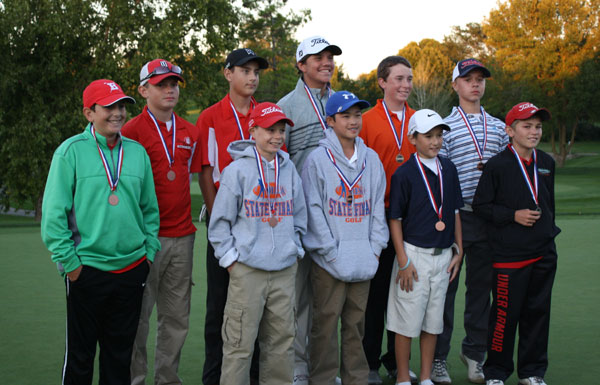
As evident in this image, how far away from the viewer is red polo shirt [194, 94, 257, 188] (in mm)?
3973

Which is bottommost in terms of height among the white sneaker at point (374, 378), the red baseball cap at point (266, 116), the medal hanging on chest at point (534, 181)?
the white sneaker at point (374, 378)

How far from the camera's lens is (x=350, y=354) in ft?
12.7

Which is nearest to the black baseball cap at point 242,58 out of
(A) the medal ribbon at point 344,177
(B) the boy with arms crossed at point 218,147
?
(B) the boy with arms crossed at point 218,147

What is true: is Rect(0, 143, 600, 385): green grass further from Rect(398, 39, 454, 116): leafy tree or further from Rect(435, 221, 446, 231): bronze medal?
Rect(398, 39, 454, 116): leafy tree

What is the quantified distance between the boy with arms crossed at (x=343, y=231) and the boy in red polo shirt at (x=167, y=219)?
0.84 m

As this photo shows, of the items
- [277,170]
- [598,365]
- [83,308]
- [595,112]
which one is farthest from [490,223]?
[595,112]

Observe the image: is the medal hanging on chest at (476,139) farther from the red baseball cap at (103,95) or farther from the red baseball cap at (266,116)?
the red baseball cap at (103,95)

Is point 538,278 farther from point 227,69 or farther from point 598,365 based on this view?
point 227,69

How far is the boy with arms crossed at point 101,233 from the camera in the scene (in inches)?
128

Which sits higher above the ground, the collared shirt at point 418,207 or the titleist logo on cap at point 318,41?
the titleist logo on cap at point 318,41

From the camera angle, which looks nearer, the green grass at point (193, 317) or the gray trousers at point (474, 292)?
the green grass at point (193, 317)

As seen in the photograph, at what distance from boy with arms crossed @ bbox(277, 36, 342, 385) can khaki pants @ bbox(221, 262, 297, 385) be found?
18.6 inches

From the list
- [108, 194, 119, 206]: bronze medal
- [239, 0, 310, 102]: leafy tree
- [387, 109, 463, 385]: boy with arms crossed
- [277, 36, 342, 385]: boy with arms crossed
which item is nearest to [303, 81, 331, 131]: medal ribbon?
[277, 36, 342, 385]: boy with arms crossed

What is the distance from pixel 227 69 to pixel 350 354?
2157 mm
